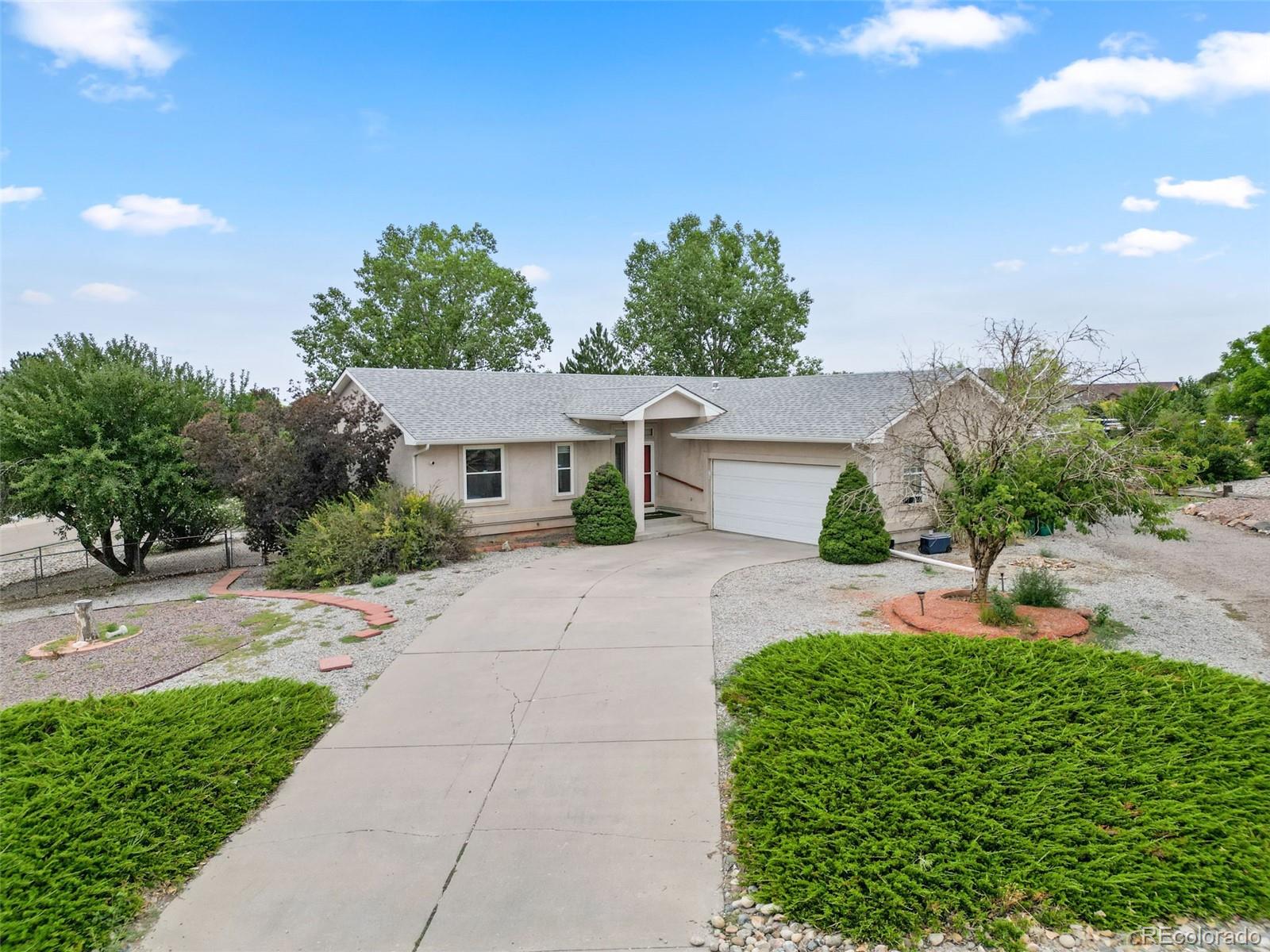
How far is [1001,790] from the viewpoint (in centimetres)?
528

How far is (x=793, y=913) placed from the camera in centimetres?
436

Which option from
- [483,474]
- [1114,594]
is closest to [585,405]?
[483,474]

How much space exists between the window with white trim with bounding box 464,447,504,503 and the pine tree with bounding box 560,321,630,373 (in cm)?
1711

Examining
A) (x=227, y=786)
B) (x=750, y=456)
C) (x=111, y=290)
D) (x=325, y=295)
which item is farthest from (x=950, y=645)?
(x=325, y=295)

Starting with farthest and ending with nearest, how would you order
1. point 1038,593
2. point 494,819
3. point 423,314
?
point 423,314 → point 1038,593 → point 494,819

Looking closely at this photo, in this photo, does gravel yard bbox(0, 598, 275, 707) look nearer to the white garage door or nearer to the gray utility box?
the white garage door

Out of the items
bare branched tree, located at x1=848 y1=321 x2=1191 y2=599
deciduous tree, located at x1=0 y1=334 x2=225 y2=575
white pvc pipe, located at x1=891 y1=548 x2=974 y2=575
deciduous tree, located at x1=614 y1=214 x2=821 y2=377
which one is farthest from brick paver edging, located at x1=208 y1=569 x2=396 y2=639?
deciduous tree, located at x1=614 y1=214 x2=821 y2=377

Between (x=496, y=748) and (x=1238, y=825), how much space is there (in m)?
5.73

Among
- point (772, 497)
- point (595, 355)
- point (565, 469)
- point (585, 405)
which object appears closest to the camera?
point (772, 497)

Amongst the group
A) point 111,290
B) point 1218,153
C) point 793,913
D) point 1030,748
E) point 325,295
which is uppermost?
point 325,295

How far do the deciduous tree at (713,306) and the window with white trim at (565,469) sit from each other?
2151 cm

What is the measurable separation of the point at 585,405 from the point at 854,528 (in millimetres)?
8390

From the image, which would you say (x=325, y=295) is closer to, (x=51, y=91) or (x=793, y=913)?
(x=51, y=91)

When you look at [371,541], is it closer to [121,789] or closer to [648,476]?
[648,476]
